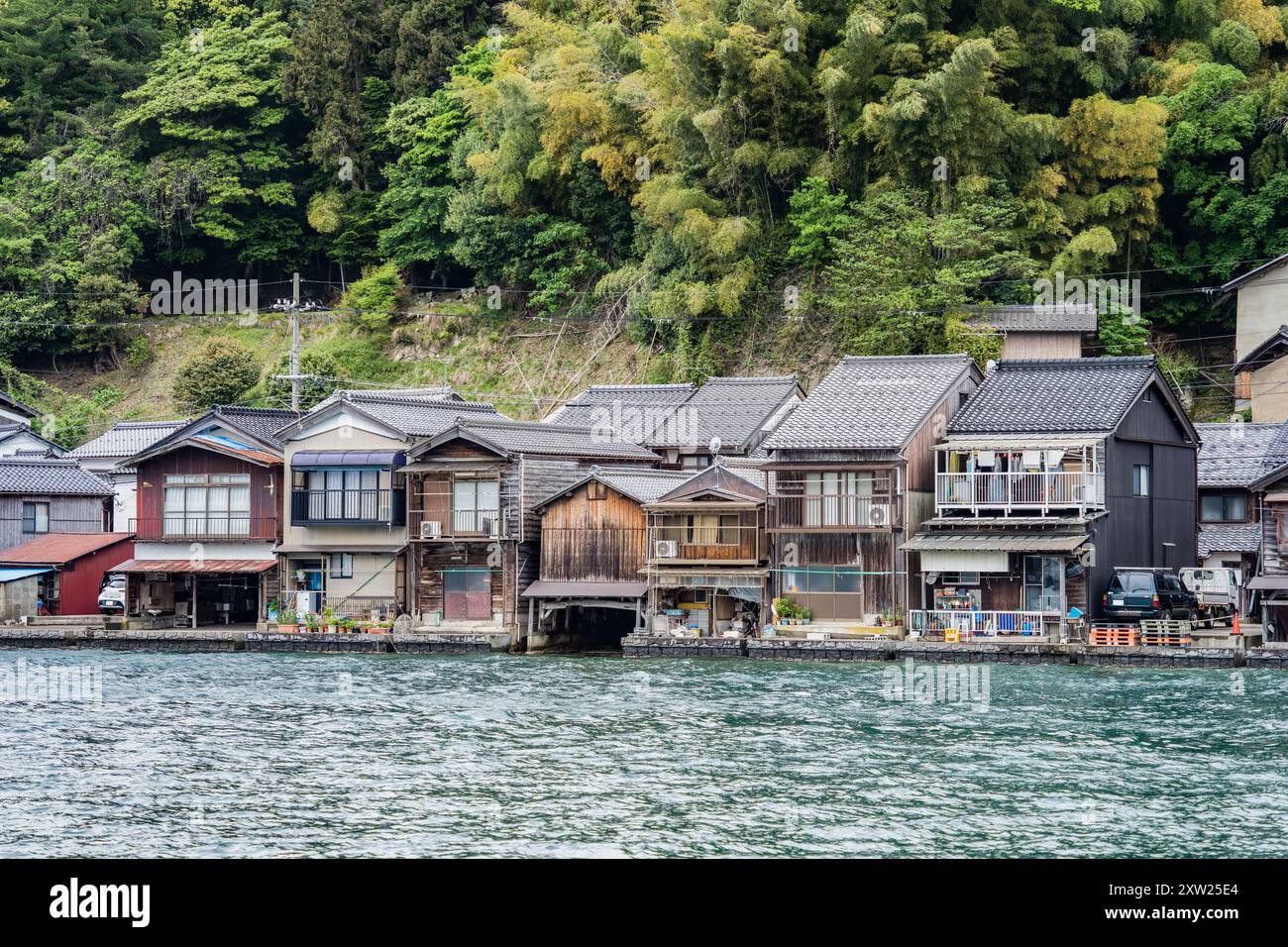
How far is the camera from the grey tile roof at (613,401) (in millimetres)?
55688

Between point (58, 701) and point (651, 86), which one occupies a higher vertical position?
point (651, 86)

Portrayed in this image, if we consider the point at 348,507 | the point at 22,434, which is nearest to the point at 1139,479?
the point at 348,507

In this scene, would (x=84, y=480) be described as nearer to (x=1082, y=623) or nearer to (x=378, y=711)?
(x=378, y=711)

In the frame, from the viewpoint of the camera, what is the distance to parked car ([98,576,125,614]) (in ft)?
172

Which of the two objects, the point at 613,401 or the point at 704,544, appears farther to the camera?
the point at 613,401

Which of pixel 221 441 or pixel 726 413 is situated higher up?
pixel 726 413

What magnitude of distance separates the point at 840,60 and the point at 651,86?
868 centimetres

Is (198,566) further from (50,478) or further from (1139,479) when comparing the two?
(1139,479)

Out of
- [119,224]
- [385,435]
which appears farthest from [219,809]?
[119,224]

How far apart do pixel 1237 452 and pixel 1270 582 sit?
381 inches

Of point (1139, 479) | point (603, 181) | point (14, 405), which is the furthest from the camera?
point (603, 181)

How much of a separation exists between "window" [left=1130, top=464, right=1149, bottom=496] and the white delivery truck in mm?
2624

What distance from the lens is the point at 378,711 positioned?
32.5 meters

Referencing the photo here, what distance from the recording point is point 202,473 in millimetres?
52656
